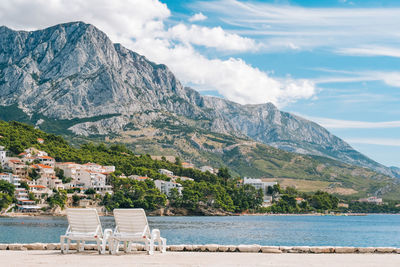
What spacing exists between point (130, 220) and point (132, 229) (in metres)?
0.29

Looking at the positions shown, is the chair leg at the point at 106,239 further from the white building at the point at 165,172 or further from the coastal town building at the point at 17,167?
the white building at the point at 165,172

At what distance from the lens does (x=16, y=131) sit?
148m

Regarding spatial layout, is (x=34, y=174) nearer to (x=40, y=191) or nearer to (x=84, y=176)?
(x=40, y=191)

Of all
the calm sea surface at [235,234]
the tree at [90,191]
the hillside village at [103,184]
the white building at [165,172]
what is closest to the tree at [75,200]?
the hillside village at [103,184]

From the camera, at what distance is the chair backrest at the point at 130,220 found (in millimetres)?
14328

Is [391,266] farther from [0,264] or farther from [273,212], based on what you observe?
[273,212]

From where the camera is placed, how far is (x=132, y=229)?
47.5ft

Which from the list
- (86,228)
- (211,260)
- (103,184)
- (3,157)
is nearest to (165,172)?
(103,184)

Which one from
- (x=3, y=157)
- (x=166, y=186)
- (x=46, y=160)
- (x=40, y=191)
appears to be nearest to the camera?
(x=40, y=191)

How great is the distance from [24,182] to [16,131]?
39.1 meters

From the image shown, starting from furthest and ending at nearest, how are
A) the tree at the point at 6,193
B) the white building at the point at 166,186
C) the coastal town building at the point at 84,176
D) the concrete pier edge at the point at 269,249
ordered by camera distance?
the white building at the point at 166,186, the coastal town building at the point at 84,176, the tree at the point at 6,193, the concrete pier edge at the point at 269,249

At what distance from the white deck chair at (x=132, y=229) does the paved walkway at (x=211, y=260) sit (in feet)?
1.36

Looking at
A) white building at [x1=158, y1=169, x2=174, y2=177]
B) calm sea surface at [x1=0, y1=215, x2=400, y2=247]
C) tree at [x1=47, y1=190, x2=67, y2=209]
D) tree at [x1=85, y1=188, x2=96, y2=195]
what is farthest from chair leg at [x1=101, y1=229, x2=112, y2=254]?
white building at [x1=158, y1=169, x2=174, y2=177]

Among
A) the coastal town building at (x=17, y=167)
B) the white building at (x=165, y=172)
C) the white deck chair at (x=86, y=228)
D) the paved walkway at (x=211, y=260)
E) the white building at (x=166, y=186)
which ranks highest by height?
the white building at (x=165, y=172)
